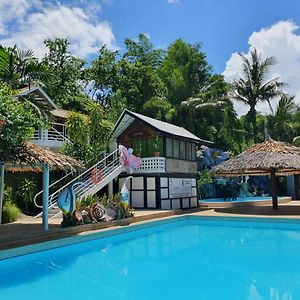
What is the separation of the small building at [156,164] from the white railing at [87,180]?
1055 millimetres

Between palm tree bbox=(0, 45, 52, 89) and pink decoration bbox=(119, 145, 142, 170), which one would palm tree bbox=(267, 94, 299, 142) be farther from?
palm tree bbox=(0, 45, 52, 89)

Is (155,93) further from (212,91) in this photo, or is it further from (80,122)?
(80,122)

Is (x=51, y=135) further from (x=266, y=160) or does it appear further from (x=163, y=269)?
(x=163, y=269)

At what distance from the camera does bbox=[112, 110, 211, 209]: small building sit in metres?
17.9

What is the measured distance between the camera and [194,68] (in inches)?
1331

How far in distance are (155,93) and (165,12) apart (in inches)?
785

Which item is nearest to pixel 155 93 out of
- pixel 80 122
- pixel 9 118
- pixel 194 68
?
pixel 194 68

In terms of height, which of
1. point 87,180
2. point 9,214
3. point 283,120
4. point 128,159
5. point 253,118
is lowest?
point 9,214

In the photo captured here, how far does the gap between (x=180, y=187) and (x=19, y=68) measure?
10.7 m

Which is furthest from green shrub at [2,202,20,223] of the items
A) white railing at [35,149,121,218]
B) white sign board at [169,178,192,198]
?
white sign board at [169,178,192,198]

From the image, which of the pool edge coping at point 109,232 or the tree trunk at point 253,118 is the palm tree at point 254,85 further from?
the pool edge coping at point 109,232

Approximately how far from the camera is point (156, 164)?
17.8 meters

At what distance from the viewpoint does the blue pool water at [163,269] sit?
21.2 feet

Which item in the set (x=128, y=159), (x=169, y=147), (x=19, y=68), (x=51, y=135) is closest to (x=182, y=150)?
(x=169, y=147)
